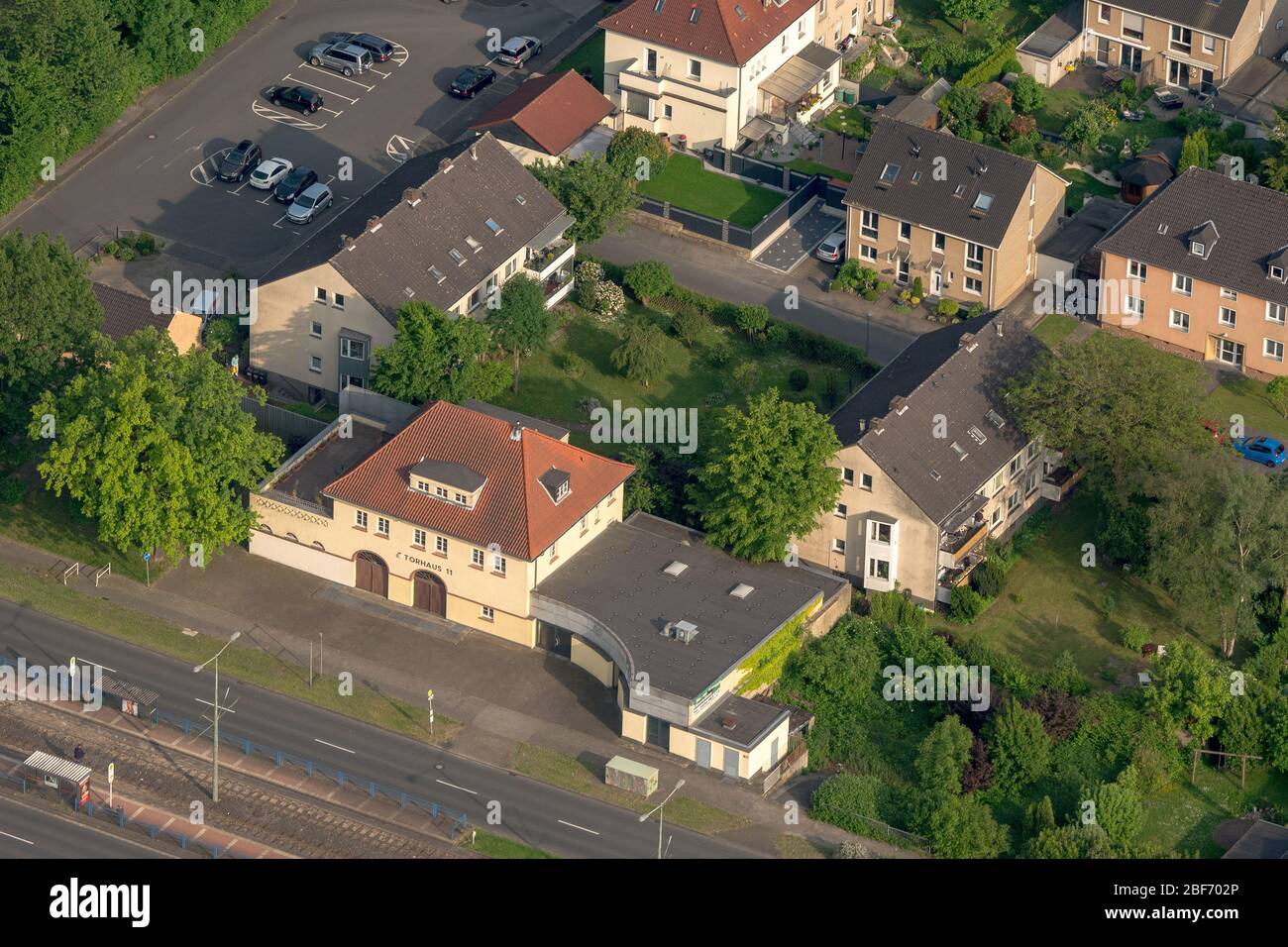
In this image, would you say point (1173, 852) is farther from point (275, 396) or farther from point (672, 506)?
point (275, 396)

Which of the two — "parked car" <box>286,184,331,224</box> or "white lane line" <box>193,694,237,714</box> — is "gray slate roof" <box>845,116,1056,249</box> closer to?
"parked car" <box>286,184,331,224</box>

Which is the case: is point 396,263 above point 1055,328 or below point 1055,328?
above

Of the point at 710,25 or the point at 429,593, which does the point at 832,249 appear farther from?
the point at 429,593

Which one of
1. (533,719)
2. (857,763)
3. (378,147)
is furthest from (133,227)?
(857,763)

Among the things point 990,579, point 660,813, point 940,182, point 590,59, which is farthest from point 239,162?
point 660,813

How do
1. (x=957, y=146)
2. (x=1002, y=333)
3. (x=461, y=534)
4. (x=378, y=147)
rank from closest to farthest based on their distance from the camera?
1. (x=461, y=534)
2. (x=1002, y=333)
3. (x=957, y=146)
4. (x=378, y=147)

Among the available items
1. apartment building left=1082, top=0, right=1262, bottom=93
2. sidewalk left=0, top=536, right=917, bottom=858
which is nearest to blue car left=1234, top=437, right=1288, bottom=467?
sidewalk left=0, top=536, right=917, bottom=858

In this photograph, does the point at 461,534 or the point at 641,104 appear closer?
the point at 461,534
